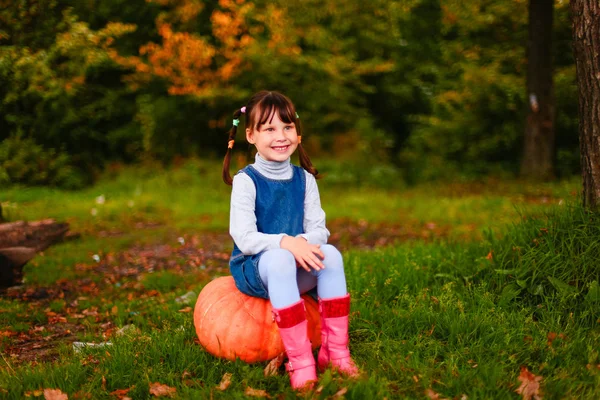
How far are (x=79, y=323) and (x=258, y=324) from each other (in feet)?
6.33

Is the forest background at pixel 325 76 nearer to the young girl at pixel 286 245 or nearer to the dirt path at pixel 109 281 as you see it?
the dirt path at pixel 109 281

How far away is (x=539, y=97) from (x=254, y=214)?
29.6 feet

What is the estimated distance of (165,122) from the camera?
13.4m

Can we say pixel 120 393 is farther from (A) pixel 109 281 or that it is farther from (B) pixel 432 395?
(A) pixel 109 281

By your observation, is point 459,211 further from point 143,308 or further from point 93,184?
point 93,184

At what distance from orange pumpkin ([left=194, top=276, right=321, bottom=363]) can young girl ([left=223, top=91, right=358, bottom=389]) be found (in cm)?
9

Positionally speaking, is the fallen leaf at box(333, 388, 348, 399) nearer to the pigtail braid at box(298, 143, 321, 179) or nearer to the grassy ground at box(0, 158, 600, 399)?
the grassy ground at box(0, 158, 600, 399)

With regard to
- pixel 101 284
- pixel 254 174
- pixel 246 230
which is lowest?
pixel 101 284

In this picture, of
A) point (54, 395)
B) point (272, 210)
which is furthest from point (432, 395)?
point (54, 395)

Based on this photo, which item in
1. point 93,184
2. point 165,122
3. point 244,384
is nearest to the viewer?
point 244,384

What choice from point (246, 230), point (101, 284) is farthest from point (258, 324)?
point (101, 284)

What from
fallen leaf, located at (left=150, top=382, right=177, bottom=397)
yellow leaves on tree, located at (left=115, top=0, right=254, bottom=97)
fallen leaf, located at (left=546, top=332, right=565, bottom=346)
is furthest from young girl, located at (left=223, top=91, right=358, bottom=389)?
yellow leaves on tree, located at (left=115, top=0, right=254, bottom=97)

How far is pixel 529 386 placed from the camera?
9.14 feet

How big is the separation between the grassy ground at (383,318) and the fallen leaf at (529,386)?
5 cm
